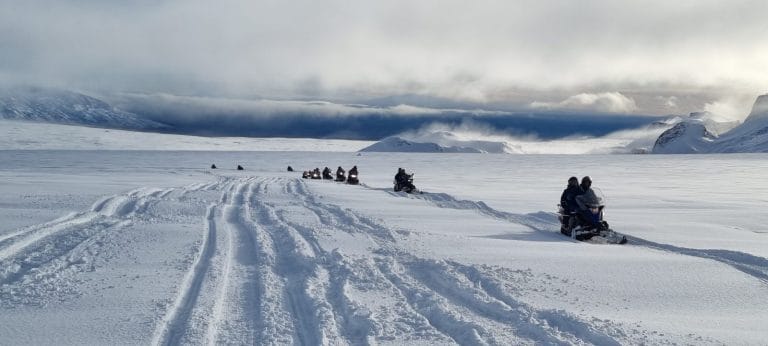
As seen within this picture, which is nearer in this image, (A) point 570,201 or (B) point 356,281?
(B) point 356,281

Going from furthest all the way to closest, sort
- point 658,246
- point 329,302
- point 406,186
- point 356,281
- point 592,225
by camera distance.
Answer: point 406,186 → point 592,225 → point 658,246 → point 356,281 → point 329,302

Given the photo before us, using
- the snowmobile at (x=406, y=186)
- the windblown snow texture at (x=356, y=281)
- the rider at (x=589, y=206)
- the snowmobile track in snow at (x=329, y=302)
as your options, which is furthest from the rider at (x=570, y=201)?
the snowmobile at (x=406, y=186)

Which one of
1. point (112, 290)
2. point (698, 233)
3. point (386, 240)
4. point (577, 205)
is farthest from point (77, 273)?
point (698, 233)

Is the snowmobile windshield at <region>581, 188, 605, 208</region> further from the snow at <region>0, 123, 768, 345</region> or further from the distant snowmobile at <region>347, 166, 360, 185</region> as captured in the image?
the distant snowmobile at <region>347, 166, 360, 185</region>

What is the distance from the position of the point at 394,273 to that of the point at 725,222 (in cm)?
1079

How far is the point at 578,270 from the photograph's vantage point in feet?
25.4

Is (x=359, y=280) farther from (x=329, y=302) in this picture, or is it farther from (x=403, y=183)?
(x=403, y=183)

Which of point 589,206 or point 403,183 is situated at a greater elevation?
point 589,206

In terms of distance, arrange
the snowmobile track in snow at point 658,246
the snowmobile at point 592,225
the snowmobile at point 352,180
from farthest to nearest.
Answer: the snowmobile at point 352,180 → the snowmobile at point 592,225 → the snowmobile track in snow at point 658,246

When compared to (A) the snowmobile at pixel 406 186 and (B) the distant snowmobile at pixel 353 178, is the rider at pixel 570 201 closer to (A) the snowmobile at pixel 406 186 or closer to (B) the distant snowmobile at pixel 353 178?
(A) the snowmobile at pixel 406 186

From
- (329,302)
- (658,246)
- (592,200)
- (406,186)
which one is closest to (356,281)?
(329,302)

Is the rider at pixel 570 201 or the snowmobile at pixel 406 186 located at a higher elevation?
the rider at pixel 570 201

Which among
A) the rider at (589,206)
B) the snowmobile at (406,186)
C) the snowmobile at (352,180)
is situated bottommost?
the snowmobile at (352,180)

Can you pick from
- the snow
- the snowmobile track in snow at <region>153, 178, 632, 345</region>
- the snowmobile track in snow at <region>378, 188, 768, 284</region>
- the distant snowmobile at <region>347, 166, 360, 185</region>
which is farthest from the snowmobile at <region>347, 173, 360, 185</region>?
the snowmobile track in snow at <region>153, 178, 632, 345</region>
